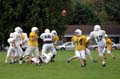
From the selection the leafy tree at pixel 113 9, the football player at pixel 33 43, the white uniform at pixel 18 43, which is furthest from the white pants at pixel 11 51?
the leafy tree at pixel 113 9

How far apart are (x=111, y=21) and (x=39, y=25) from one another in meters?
27.5

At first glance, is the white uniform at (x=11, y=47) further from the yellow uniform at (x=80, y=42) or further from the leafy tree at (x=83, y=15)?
the leafy tree at (x=83, y=15)

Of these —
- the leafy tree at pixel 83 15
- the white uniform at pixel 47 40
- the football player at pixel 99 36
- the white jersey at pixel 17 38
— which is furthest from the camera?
the leafy tree at pixel 83 15

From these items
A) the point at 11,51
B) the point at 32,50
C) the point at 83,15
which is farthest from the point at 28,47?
the point at 83,15

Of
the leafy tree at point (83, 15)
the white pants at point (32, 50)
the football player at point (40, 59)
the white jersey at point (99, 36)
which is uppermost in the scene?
the leafy tree at point (83, 15)

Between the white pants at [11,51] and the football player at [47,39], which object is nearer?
the white pants at [11,51]

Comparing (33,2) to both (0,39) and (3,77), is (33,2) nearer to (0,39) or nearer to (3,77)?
(0,39)

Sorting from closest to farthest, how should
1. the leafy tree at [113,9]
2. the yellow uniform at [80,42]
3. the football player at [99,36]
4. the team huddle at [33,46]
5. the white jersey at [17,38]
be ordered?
the yellow uniform at [80,42] → the football player at [99,36] → the team huddle at [33,46] → the white jersey at [17,38] → the leafy tree at [113,9]

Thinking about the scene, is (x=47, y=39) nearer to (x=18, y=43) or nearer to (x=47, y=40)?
(x=47, y=40)

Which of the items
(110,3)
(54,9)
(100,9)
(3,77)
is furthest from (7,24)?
(3,77)

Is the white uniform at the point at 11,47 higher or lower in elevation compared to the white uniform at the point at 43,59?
higher

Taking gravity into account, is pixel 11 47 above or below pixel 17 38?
below

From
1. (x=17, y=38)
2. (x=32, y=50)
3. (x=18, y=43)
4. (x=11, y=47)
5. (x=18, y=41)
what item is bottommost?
(x=32, y=50)

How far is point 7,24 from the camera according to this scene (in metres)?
66.2
